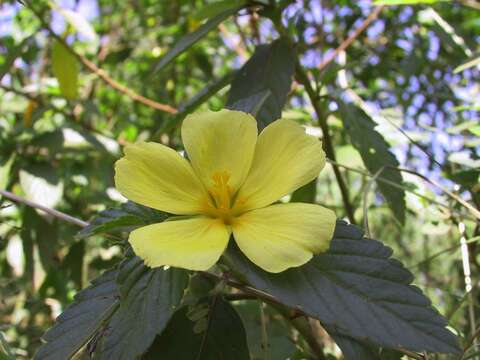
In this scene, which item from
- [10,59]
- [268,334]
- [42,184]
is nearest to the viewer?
[268,334]

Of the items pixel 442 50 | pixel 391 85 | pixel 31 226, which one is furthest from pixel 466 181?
pixel 391 85

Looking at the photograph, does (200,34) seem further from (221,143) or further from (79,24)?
(79,24)

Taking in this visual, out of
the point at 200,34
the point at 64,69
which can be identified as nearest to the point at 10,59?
the point at 64,69

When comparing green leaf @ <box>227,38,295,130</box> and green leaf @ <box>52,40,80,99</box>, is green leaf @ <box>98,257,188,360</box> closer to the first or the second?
green leaf @ <box>227,38,295,130</box>

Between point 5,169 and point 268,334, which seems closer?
point 268,334

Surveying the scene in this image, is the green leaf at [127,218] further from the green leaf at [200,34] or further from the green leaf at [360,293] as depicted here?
the green leaf at [200,34]

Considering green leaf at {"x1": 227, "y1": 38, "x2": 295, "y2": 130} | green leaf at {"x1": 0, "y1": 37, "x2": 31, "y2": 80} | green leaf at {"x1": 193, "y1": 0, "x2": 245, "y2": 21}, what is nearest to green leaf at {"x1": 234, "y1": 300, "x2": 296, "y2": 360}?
green leaf at {"x1": 227, "y1": 38, "x2": 295, "y2": 130}

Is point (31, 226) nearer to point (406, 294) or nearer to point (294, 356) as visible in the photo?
point (294, 356)
